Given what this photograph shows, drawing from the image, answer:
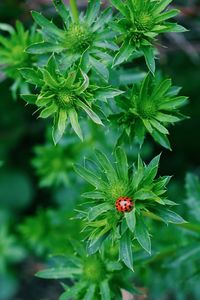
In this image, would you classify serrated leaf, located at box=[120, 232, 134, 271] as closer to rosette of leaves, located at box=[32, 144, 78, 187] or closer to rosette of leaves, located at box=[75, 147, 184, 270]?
rosette of leaves, located at box=[75, 147, 184, 270]

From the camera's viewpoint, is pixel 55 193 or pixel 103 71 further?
pixel 55 193

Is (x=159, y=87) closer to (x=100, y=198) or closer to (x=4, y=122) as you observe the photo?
(x=100, y=198)

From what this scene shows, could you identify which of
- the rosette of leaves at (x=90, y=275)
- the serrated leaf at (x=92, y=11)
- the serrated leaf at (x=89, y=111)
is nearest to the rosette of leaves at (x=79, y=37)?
the serrated leaf at (x=92, y=11)

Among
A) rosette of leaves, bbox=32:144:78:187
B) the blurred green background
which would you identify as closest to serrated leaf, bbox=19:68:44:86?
the blurred green background

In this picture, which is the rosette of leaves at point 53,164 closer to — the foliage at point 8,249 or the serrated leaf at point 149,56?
the foliage at point 8,249

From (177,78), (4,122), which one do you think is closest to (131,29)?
(177,78)

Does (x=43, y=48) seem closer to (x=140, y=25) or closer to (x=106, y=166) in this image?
(x=140, y=25)
